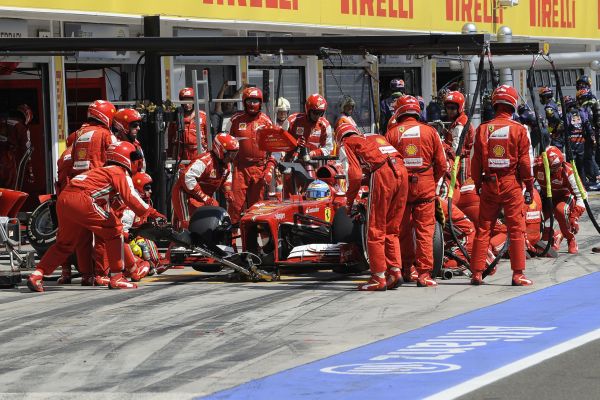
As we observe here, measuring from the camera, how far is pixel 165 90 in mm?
21062

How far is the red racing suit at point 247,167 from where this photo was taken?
54.5ft

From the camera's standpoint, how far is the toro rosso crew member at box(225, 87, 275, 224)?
16.6 meters

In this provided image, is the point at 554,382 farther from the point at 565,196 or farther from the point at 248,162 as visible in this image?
the point at 248,162

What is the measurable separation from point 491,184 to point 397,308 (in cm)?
191

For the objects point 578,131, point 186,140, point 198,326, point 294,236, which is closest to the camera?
point 198,326

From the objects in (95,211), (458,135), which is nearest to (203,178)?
(95,211)

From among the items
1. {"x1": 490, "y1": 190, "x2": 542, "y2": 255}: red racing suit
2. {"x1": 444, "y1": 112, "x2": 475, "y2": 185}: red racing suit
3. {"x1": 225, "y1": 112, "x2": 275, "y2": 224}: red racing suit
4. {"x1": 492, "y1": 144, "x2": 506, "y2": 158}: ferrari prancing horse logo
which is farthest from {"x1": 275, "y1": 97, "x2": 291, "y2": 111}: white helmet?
{"x1": 492, "y1": 144, "x2": 506, "y2": 158}: ferrari prancing horse logo

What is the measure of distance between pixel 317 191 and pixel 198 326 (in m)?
3.72

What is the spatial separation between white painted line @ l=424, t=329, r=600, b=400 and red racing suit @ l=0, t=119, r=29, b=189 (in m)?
11.2

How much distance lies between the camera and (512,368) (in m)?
8.70

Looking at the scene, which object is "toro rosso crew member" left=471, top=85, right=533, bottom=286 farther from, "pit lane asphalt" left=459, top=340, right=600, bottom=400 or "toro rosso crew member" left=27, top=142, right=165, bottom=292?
"pit lane asphalt" left=459, top=340, right=600, bottom=400

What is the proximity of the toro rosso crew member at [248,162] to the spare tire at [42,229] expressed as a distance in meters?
2.08

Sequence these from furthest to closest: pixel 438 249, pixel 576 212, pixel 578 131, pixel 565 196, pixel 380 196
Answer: pixel 578 131
pixel 565 196
pixel 576 212
pixel 438 249
pixel 380 196

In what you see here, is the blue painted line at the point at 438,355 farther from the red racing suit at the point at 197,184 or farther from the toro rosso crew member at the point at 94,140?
the toro rosso crew member at the point at 94,140
